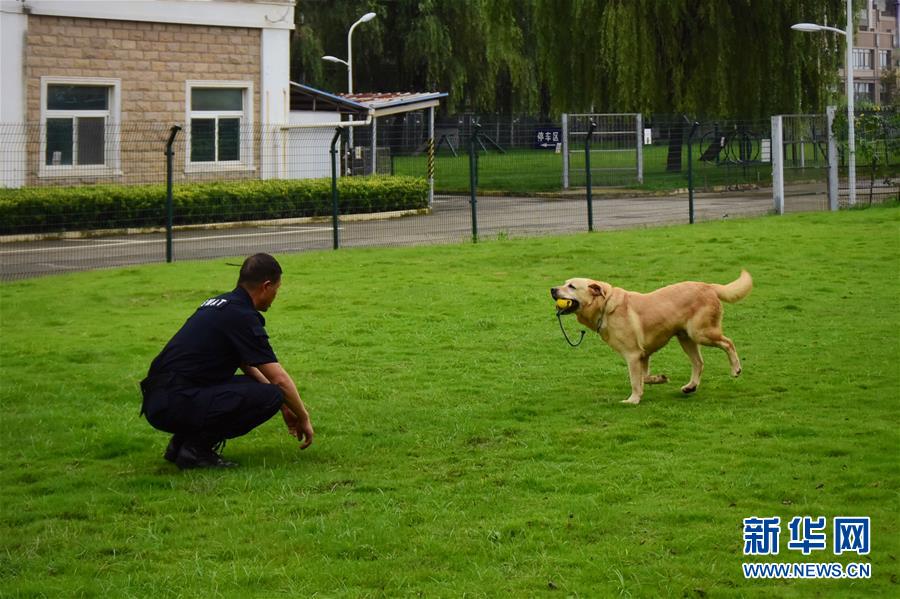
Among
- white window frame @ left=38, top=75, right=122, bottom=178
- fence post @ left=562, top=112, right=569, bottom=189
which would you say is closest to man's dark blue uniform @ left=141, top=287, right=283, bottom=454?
white window frame @ left=38, top=75, right=122, bottom=178

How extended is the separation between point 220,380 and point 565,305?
110 inches

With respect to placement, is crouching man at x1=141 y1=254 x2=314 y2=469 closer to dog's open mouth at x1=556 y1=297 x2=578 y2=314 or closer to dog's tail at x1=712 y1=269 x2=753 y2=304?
dog's open mouth at x1=556 y1=297 x2=578 y2=314

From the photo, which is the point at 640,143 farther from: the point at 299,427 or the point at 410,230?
the point at 299,427

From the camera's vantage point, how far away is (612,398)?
33.3 ft

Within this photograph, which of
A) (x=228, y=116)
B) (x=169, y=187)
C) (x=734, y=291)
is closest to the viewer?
(x=734, y=291)

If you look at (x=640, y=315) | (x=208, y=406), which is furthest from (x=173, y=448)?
(x=640, y=315)

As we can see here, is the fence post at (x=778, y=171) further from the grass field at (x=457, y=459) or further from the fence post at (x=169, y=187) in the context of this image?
the fence post at (x=169, y=187)

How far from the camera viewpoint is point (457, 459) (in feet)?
27.3

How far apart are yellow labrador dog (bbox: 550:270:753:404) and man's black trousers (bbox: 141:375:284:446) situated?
8.65 ft

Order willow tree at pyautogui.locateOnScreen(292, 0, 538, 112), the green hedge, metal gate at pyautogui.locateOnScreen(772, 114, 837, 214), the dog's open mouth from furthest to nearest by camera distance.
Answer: willow tree at pyautogui.locateOnScreen(292, 0, 538, 112), metal gate at pyautogui.locateOnScreen(772, 114, 837, 214), the green hedge, the dog's open mouth

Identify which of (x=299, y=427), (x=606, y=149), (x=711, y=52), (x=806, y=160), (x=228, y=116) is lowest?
(x=299, y=427)

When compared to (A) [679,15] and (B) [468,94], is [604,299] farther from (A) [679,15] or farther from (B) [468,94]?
(B) [468,94]

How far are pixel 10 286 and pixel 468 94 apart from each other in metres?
37.5

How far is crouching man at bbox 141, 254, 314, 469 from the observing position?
8.04m
